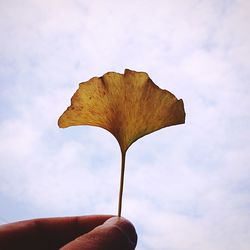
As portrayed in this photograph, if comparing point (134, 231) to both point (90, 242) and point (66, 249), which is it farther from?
point (66, 249)

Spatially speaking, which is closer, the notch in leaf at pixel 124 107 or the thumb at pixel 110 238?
the thumb at pixel 110 238

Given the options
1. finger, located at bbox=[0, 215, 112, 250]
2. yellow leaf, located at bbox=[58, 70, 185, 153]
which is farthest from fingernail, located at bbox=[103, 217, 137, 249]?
yellow leaf, located at bbox=[58, 70, 185, 153]

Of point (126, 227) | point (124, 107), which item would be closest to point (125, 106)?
point (124, 107)

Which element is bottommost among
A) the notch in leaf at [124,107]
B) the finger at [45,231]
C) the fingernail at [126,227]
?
the finger at [45,231]

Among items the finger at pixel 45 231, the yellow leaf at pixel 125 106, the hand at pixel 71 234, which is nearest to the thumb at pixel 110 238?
the hand at pixel 71 234

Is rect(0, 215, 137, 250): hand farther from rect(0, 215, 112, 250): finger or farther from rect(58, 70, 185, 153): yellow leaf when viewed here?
rect(58, 70, 185, 153): yellow leaf

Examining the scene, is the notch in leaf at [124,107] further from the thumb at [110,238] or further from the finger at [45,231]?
the finger at [45,231]

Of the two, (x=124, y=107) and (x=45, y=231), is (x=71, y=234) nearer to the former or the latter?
(x=45, y=231)

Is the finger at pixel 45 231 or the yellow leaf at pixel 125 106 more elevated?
the yellow leaf at pixel 125 106
